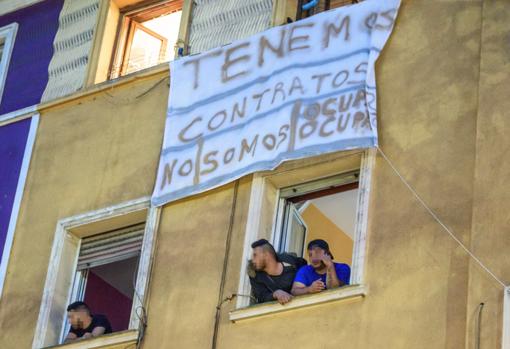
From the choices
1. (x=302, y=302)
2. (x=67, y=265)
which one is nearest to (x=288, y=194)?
(x=302, y=302)

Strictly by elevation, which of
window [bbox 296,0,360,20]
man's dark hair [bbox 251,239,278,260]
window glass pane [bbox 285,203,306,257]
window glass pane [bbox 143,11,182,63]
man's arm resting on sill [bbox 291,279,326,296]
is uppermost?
window glass pane [bbox 143,11,182,63]

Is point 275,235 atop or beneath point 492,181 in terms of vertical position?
atop

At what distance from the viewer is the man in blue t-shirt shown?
1691 centimetres

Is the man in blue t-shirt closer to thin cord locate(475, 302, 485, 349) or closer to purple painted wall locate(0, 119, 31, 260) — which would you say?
thin cord locate(475, 302, 485, 349)

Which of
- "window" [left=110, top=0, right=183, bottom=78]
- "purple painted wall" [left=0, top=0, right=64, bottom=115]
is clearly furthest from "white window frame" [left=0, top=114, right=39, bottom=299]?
"window" [left=110, top=0, right=183, bottom=78]

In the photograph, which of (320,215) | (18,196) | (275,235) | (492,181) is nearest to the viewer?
(492,181)

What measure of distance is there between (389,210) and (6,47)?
7.00 meters

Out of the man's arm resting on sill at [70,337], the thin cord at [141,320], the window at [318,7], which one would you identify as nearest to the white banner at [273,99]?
the window at [318,7]

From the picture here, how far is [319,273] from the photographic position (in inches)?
677

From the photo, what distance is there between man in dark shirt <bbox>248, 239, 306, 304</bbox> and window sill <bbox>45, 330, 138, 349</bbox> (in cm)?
146

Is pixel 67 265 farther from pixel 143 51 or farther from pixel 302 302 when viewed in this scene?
pixel 302 302

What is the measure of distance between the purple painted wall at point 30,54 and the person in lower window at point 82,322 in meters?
3.27

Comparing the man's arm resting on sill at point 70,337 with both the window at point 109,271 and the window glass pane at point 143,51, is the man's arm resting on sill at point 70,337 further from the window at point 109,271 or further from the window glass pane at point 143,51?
the window glass pane at point 143,51

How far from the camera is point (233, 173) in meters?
18.4
